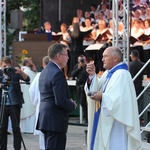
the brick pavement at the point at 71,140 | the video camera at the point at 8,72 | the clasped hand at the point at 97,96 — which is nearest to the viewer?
the clasped hand at the point at 97,96

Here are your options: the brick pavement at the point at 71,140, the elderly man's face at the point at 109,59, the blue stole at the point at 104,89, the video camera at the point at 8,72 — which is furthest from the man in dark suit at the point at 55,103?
the brick pavement at the point at 71,140

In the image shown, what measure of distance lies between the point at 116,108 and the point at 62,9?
51.6 feet

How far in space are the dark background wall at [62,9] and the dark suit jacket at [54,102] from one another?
574 inches

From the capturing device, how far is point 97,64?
19.4 metres

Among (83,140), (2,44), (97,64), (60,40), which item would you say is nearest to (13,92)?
(83,140)

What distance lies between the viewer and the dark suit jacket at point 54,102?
7.96m

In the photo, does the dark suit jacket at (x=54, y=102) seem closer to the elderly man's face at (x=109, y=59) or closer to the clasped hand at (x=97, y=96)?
the clasped hand at (x=97, y=96)

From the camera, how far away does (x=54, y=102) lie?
319 inches

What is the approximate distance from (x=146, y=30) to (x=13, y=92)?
8397mm

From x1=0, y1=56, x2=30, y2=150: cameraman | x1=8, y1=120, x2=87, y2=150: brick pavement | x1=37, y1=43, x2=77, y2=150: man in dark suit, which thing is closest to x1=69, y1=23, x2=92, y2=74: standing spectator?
x1=8, y1=120, x2=87, y2=150: brick pavement

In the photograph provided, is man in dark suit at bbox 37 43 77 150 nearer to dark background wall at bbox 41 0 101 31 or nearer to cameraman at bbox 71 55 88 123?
cameraman at bbox 71 55 88 123

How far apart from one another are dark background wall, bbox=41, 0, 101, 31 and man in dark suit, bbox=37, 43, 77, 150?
1450cm

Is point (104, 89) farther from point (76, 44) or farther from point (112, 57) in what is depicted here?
point (76, 44)

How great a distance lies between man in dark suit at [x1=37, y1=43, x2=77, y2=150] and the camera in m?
8.00
